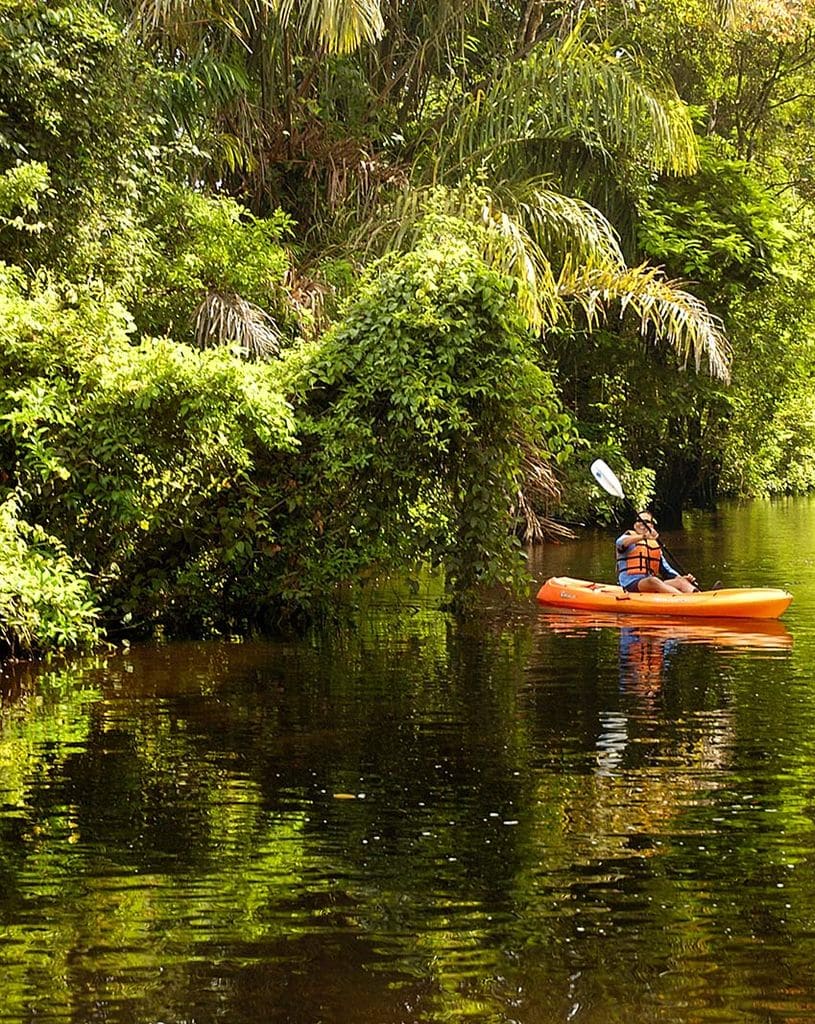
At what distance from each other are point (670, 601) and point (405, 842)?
381 inches

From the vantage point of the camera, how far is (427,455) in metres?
13.7

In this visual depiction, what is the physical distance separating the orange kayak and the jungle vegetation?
106 centimetres

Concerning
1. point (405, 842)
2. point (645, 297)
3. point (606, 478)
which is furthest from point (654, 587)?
point (405, 842)

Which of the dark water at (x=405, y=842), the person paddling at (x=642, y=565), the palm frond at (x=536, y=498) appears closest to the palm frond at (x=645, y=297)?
the palm frond at (x=536, y=498)

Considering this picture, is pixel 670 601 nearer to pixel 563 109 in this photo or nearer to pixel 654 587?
pixel 654 587

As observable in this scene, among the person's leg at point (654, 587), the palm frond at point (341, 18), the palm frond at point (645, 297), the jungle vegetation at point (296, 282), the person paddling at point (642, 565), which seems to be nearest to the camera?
the jungle vegetation at point (296, 282)

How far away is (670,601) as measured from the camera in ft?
51.8

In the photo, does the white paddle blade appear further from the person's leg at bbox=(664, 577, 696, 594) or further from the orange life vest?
the person's leg at bbox=(664, 577, 696, 594)

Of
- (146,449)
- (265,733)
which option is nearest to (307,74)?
(146,449)

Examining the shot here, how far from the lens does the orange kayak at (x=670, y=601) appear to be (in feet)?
49.8

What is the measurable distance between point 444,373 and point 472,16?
32.8 feet

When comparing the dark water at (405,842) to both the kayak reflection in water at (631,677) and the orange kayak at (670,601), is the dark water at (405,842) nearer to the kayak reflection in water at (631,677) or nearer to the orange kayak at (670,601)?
the kayak reflection in water at (631,677)

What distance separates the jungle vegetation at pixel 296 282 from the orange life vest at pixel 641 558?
1.32 metres

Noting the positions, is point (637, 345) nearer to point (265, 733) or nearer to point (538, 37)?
point (538, 37)
